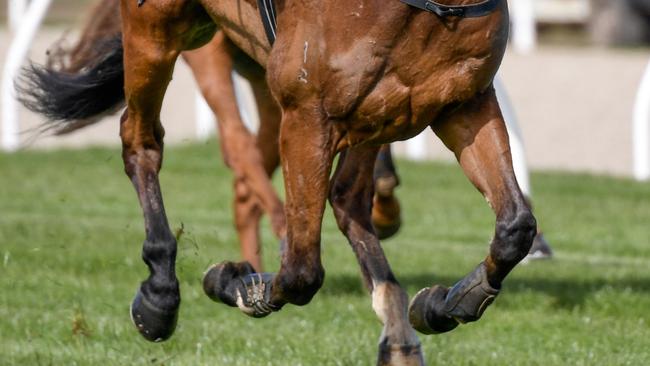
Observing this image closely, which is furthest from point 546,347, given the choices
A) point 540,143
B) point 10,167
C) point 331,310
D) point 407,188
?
point 540,143

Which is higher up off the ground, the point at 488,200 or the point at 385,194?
the point at 488,200

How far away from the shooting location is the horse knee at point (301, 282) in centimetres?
465

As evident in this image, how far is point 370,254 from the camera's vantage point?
5449mm

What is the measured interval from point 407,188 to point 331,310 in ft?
17.3

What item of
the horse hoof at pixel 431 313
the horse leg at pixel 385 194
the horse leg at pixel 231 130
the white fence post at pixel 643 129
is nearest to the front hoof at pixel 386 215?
the horse leg at pixel 385 194

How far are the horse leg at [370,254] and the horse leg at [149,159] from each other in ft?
2.14

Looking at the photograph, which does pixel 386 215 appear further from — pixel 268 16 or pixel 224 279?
pixel 268 16

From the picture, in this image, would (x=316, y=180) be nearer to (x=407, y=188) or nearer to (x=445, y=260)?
(x=445, y=260)

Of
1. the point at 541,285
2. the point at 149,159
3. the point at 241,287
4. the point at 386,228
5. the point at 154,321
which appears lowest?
the point at 541,285

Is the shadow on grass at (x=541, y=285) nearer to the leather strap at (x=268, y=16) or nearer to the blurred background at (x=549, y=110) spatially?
the leather strap at (x=268, y=16)

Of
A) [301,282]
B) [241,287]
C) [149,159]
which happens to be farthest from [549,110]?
[301,282]

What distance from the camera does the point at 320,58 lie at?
4.41 metres

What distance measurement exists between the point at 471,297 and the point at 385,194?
8.28 feet

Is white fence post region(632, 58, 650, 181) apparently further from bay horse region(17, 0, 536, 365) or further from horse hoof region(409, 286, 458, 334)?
horse hoof region(409, 286, 458, 334)
